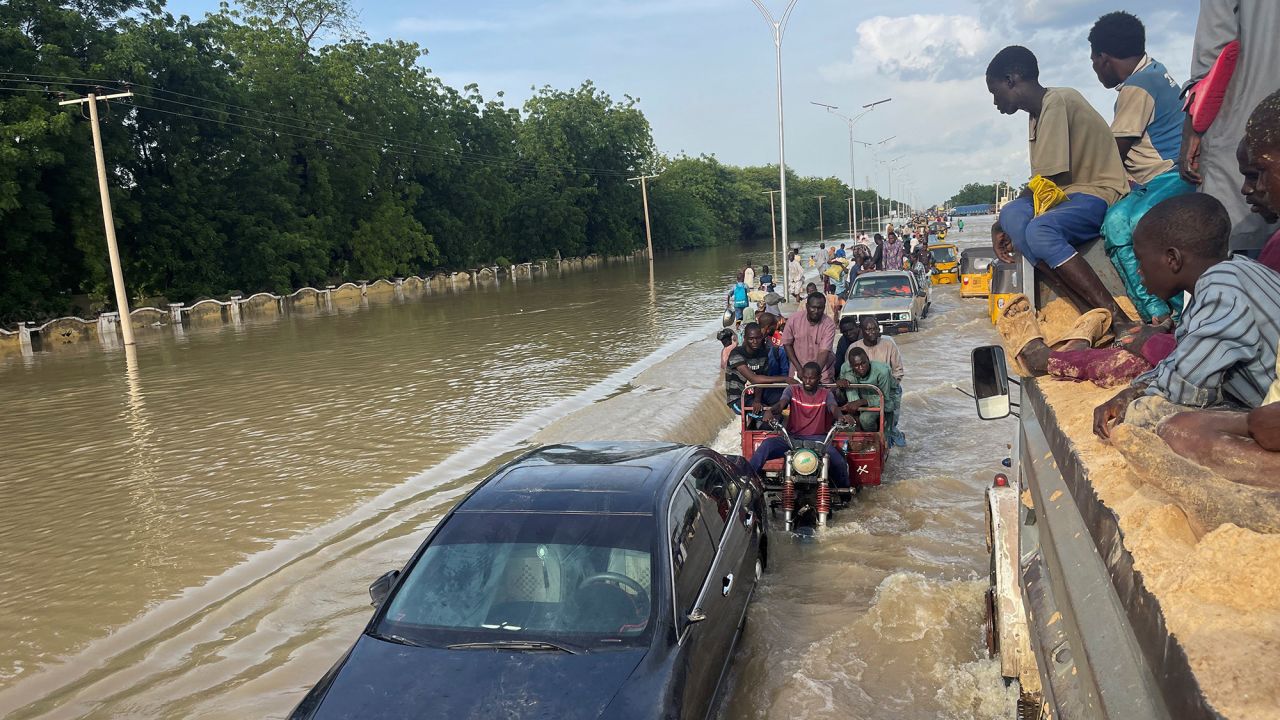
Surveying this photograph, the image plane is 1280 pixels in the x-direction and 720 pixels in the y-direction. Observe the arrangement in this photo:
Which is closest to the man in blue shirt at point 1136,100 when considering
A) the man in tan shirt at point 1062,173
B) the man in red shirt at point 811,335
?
the man in tan shirt at point 1062,173

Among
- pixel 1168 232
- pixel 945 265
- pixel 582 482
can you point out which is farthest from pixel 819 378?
pixel 945 265

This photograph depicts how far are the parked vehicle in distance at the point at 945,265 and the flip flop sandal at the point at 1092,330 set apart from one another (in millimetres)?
28724

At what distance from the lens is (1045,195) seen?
4.83m

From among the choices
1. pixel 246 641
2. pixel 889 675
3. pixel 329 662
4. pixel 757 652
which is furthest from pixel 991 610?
pixel 246 641

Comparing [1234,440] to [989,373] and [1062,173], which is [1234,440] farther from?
[1062,173]

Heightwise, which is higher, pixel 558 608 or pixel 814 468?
pixel 558 608

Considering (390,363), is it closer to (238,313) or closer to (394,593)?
(394,593)

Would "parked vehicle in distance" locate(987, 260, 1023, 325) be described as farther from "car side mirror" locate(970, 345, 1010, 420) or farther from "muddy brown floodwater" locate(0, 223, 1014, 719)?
"muddy brown floodwater" locate(0, 223, 1014, 719)


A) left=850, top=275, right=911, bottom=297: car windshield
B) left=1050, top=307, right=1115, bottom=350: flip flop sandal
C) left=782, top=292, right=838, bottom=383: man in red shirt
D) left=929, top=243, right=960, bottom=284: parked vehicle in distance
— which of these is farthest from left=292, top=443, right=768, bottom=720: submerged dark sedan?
left=929, top=243, right=960, bottom=284: parked vehicle in distance

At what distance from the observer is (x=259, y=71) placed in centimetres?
4497

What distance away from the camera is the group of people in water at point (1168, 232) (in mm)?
2334

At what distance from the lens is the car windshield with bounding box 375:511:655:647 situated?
406cm

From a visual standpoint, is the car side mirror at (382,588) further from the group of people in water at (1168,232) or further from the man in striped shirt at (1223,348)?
the man in striped shirt at (1223,348)

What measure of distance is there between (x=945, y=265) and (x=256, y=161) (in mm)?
32343
